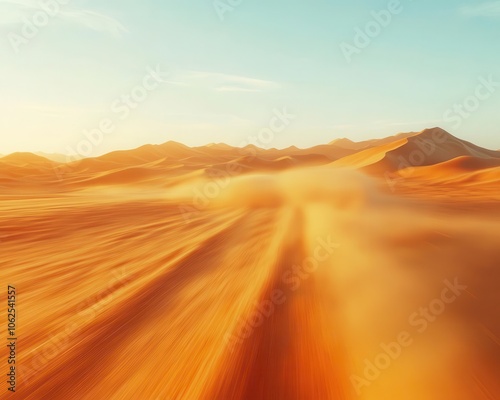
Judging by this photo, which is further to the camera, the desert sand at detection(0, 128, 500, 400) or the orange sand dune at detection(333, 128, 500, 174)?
the orange sand dune at detection(333, 128, 500, 174)

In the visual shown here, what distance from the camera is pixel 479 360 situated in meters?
3.04

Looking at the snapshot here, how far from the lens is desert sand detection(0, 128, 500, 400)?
298 centimetres

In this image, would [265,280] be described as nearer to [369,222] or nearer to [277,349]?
[277,349]

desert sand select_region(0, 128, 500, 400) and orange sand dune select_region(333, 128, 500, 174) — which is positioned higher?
orange sand dune select_region(333, 128, 500, 174)

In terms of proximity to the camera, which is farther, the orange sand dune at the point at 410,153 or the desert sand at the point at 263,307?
the orange sand dune at the point at 410,153

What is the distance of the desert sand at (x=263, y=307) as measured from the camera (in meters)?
2.98

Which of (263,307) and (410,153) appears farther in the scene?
(410,153)

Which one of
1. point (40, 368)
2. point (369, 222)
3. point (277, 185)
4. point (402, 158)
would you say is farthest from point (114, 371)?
point (402, 158)

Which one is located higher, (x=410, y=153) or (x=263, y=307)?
(x=410, y=153)

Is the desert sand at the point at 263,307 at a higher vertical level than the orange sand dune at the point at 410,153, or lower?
lower

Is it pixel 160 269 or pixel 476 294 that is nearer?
pixel 476 294

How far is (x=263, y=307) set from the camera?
4.28 m

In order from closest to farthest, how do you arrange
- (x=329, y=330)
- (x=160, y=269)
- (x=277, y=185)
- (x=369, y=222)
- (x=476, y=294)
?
(x=329, y=330) < (x=476, y=294) < (x=160, y=269) < (x=369, y=222) < (x=277, y=185)

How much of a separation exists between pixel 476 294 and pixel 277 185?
1287cm
